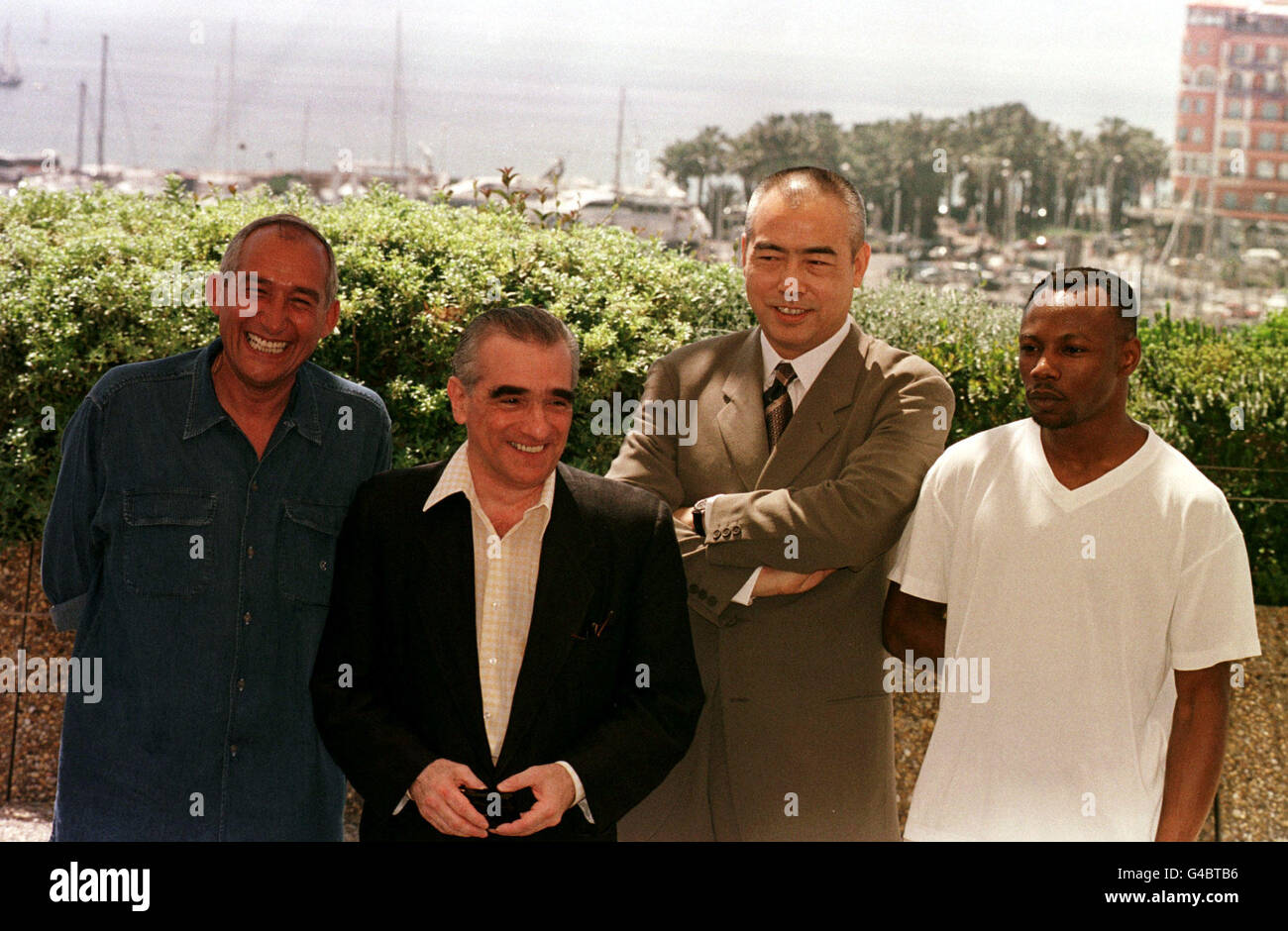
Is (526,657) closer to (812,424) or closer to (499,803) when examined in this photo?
(499,803)

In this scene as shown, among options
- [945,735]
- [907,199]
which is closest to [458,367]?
[945,735]

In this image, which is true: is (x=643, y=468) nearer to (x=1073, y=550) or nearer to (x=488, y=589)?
(x=488, y=589)

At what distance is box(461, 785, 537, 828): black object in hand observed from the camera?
2775mm

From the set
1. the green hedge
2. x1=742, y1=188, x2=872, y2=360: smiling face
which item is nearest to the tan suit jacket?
x1=742, y1=188, x2=872, y2=360: smiling face

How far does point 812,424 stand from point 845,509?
30cm

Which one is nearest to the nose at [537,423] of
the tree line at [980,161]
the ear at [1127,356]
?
the ear at [1127,356]

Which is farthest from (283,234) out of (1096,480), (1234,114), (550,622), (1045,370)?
(1234,114)

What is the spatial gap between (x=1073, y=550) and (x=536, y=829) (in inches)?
57.4

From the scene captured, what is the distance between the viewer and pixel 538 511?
2982 millimetres

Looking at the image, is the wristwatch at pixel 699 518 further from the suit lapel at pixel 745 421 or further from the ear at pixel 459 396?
the ear at pixel 459 396

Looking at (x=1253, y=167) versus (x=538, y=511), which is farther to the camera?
(x=1253, y=167)

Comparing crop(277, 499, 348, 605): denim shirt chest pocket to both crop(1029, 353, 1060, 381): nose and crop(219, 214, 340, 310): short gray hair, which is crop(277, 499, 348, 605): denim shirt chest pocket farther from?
crop(1029, 353, 1060, 381): nose

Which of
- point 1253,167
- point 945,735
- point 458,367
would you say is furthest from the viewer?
point 1253,167

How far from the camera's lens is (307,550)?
332cm
